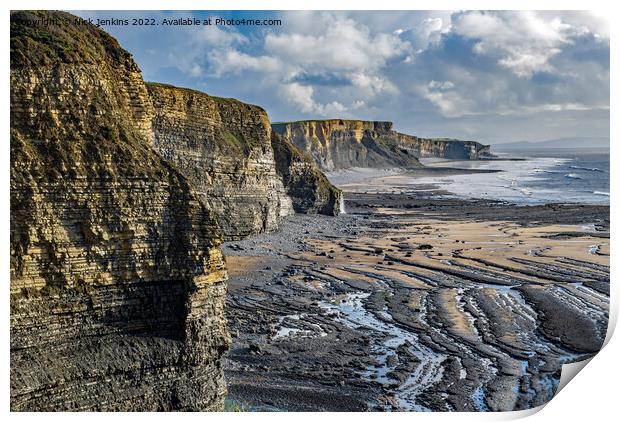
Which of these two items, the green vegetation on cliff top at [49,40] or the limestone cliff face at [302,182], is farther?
the limestone cliff face at [302,182]

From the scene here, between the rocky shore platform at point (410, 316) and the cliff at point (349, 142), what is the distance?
58.0 metres

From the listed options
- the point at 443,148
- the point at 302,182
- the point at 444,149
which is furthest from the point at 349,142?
the point at 302,182

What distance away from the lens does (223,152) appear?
32375mm

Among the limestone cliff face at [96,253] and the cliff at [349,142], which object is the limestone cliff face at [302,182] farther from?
the cliff at [349,142]

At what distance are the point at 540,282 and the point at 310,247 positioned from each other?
12.8 m

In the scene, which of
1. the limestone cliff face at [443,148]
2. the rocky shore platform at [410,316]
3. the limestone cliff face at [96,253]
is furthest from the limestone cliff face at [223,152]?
the limestone cliff face at [443,148]

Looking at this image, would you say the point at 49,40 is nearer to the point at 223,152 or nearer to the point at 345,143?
the point at 223,152

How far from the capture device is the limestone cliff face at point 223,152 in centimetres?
2833

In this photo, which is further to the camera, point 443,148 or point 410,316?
point 443,148

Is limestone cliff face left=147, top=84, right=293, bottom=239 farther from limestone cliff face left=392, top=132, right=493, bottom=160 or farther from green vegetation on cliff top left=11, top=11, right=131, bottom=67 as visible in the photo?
limestone cliff face left=392, top=132, right=493, bottom=160

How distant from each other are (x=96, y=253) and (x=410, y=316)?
13233 mm

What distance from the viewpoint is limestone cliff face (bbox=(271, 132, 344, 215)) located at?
44.6 metres

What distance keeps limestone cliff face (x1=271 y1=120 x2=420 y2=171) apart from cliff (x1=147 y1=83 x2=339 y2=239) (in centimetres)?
6242
